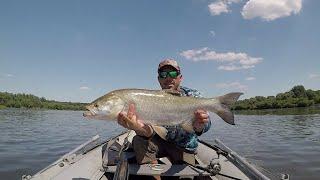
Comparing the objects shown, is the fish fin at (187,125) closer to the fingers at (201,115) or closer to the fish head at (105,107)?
the fingers at (201,115)

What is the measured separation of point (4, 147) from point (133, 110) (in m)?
14.7

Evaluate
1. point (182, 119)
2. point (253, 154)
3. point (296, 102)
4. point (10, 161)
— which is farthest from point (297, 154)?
point (296, 102)

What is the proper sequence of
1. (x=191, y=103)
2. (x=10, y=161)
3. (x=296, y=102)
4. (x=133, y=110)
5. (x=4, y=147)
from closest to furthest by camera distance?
(x=133, y=110) → (x=191, y=103) → (x=10, y=161) → (x=4, y=147) → (x=296, y=102)

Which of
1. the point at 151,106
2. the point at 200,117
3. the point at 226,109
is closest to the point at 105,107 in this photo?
the point at 151,106

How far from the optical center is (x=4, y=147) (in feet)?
55.9

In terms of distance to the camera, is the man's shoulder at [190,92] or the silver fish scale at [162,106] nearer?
the silver fish scale at [162,106]

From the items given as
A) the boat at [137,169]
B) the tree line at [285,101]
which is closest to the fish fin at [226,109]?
the boat at [137,169]

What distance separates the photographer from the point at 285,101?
88.6m

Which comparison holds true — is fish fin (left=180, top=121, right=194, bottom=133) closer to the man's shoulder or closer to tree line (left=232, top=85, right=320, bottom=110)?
the man's shoulder

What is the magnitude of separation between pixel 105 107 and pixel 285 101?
89903 millimetres

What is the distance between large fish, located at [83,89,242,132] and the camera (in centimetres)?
432

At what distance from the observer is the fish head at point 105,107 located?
14.1 ft

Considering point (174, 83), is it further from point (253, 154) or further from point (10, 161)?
point (253, 154)

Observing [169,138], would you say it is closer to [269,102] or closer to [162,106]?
[162,106]
